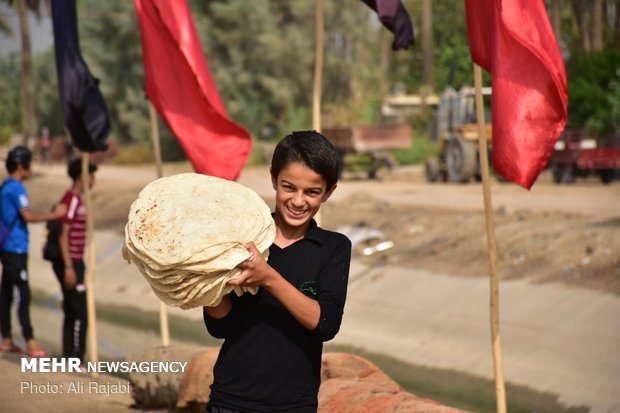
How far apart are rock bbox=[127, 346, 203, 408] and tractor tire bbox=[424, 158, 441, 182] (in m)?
22.7

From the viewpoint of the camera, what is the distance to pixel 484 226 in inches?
769

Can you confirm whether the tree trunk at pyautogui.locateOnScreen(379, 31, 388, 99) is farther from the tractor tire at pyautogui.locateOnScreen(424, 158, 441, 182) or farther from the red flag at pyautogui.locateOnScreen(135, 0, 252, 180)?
the red flag at pyautogui.locateOnScreen(135, 0, 252, 180)

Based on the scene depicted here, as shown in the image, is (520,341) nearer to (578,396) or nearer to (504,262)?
(578,396)

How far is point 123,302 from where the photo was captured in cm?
2028

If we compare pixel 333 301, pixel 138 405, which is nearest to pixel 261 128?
pixel 138 405

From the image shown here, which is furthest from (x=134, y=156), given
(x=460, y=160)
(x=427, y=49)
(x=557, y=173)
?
(x=557, y=173)

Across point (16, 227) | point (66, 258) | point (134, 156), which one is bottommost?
Result: point (134, 156)

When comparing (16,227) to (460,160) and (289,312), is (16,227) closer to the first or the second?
(289,312)

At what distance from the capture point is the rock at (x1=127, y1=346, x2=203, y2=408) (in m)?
8.18

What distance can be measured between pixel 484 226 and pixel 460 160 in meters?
9.96

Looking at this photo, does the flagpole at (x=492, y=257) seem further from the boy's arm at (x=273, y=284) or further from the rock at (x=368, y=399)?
the boy's arm at (x=273, y=284)

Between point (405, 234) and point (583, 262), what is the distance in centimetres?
513

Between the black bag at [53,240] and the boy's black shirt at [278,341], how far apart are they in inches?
272

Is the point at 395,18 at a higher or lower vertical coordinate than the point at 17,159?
higher
